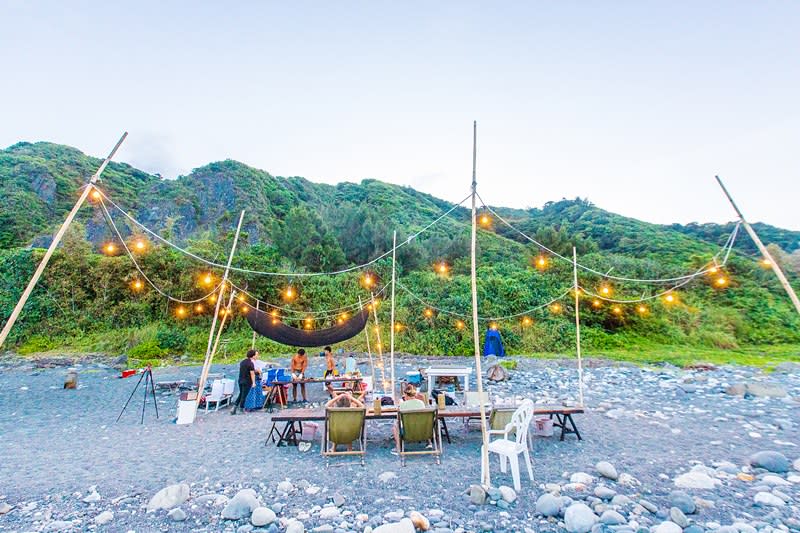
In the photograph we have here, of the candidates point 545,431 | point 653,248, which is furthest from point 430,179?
point 545,431

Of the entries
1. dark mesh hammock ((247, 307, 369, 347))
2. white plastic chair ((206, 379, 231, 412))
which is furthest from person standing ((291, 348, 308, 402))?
white plastic chair ((206, 379, 231, 412))

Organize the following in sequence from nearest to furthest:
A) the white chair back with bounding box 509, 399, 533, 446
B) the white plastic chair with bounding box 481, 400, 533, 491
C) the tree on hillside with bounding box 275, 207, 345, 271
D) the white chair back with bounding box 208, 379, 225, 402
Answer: the white plastic chair with bounding box 481, 400, 533, 491 < the white chair back with bounding box 509, 399, 533, 446 < the white chair back with bounding box 208, 379, 225, 402 < the tree on hillside with bounding box 275, 207, 345, 271

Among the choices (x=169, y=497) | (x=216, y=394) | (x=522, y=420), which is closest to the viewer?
(x=169, y=497)

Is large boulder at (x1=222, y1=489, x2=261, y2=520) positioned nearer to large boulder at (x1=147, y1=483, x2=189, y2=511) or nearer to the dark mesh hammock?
large boulder at (x1=147, y1=483, x2=189, y2=511)

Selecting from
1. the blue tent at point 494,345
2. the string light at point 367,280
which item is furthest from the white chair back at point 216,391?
the string light at point 367,280

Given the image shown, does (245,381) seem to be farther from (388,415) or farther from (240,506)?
(240,506)

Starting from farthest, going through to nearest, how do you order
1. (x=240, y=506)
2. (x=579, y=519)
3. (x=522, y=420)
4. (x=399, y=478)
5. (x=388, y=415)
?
(x=388, y=415) < (x=522, y=420) < (x=399, y=478) < (x=240, y=506) < (x=579, y=519)

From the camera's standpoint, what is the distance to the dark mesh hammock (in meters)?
9.93

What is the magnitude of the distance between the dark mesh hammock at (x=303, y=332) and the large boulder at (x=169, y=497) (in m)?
6.08

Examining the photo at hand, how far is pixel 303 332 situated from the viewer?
1031 centimetres

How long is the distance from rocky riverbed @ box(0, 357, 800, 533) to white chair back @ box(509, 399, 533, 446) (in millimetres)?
446

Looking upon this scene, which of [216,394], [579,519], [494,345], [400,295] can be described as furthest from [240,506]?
[400,295]

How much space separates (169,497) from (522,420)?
12.3 feet

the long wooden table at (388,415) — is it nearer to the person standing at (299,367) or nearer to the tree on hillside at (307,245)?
the person standing at (299,367)
